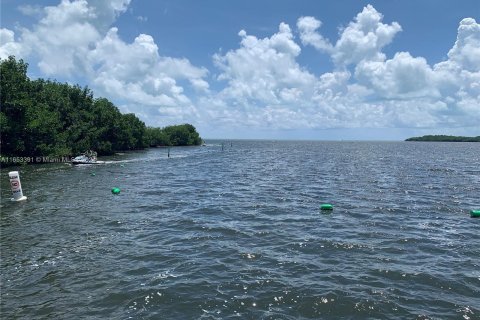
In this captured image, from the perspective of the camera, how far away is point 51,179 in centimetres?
4356

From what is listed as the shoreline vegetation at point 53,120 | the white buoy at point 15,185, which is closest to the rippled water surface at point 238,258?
the white buoy at point 15,185

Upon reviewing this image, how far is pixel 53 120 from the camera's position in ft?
230

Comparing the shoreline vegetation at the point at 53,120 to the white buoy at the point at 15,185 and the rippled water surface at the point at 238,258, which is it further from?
the rippled water surface at the point at 238,258

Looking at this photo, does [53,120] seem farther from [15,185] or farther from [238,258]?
[238,258]

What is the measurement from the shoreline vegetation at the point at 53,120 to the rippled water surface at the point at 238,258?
3642 centimetres

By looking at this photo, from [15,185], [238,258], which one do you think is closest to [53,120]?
[15,185]

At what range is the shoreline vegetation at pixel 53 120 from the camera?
59.9 m

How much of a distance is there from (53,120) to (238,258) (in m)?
65.5

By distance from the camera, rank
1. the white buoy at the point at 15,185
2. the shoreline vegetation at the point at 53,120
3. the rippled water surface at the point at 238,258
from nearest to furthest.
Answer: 1. the rippled water surface at the point at 238,258
2. the white buoy at the point at 15,185
3. the shoreline vegetation at the point at 53,120

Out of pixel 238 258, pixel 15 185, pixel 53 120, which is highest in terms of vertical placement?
pixel 53 120

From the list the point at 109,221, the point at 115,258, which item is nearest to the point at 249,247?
the point at 115,258

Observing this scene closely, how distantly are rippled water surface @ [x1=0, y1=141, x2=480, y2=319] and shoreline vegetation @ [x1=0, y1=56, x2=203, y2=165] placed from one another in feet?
119

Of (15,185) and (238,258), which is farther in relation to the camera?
(15,185)

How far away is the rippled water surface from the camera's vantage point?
1152 cm
